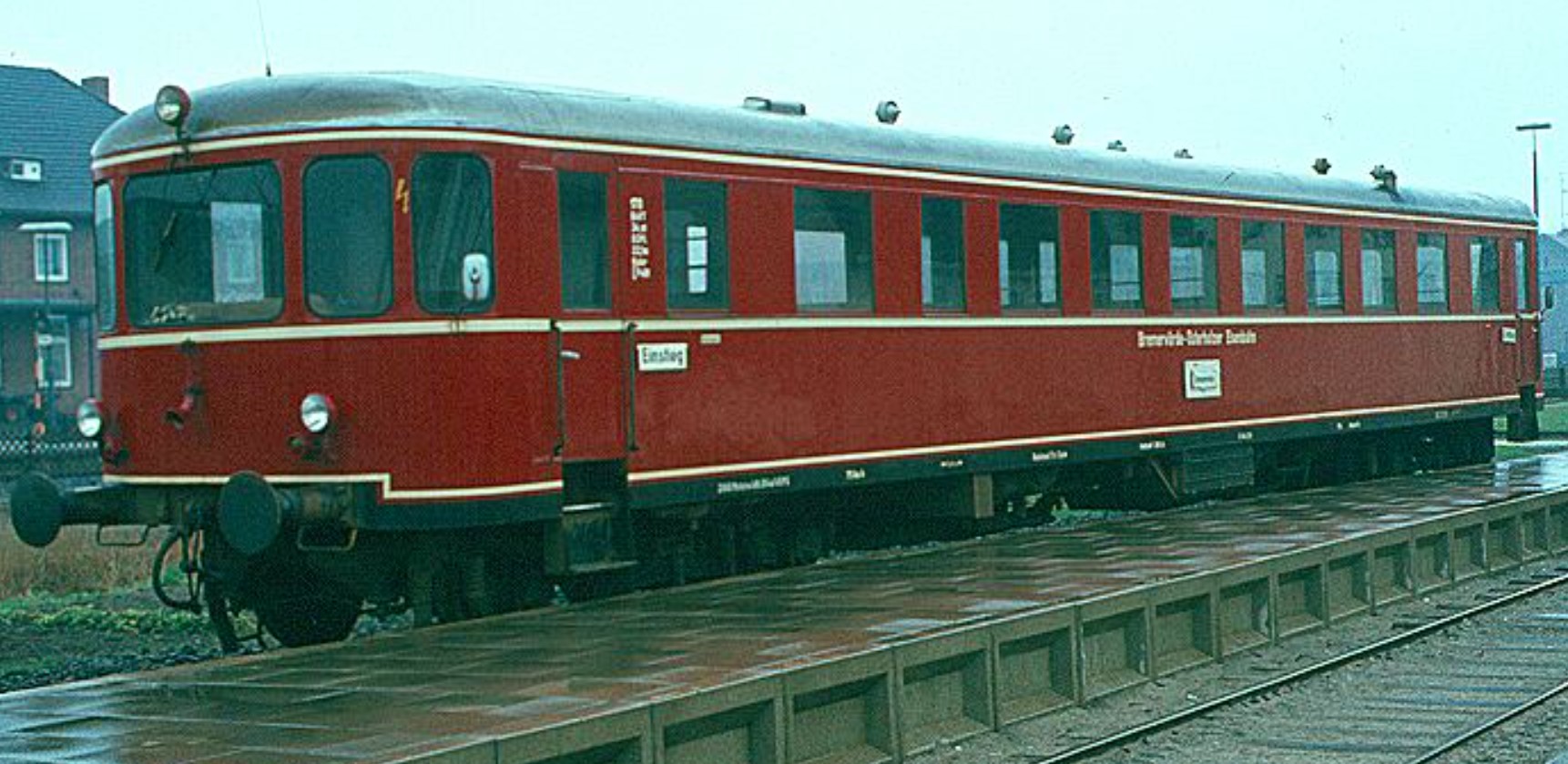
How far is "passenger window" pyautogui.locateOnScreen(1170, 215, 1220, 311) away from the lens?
19.9m

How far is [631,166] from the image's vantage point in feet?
45.2

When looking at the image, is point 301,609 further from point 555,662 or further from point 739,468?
point 555,662

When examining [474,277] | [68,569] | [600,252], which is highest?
[600,252]

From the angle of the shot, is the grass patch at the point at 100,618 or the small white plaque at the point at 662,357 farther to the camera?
the grass patch at the point at 100,618

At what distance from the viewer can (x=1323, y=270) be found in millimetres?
22328

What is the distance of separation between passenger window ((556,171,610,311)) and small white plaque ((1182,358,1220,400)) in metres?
7.75

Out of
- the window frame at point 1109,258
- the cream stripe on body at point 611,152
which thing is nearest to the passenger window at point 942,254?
the cream stripe on body at point 611,152

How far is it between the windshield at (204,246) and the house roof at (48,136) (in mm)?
47271

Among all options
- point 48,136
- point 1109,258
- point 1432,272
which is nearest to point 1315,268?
point 1432,272

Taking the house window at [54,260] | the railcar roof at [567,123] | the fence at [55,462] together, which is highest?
the house window at [54,260]

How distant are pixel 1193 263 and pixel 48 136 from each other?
47207 mm

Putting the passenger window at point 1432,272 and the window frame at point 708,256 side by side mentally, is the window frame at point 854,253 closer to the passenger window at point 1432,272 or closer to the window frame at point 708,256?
the window frame at point 708,256

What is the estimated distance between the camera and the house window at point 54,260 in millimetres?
58531

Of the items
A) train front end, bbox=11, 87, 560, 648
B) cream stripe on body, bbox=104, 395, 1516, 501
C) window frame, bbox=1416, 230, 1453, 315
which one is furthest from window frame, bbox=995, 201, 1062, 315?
window frame, bbox=1416, 230, 1453, 315
